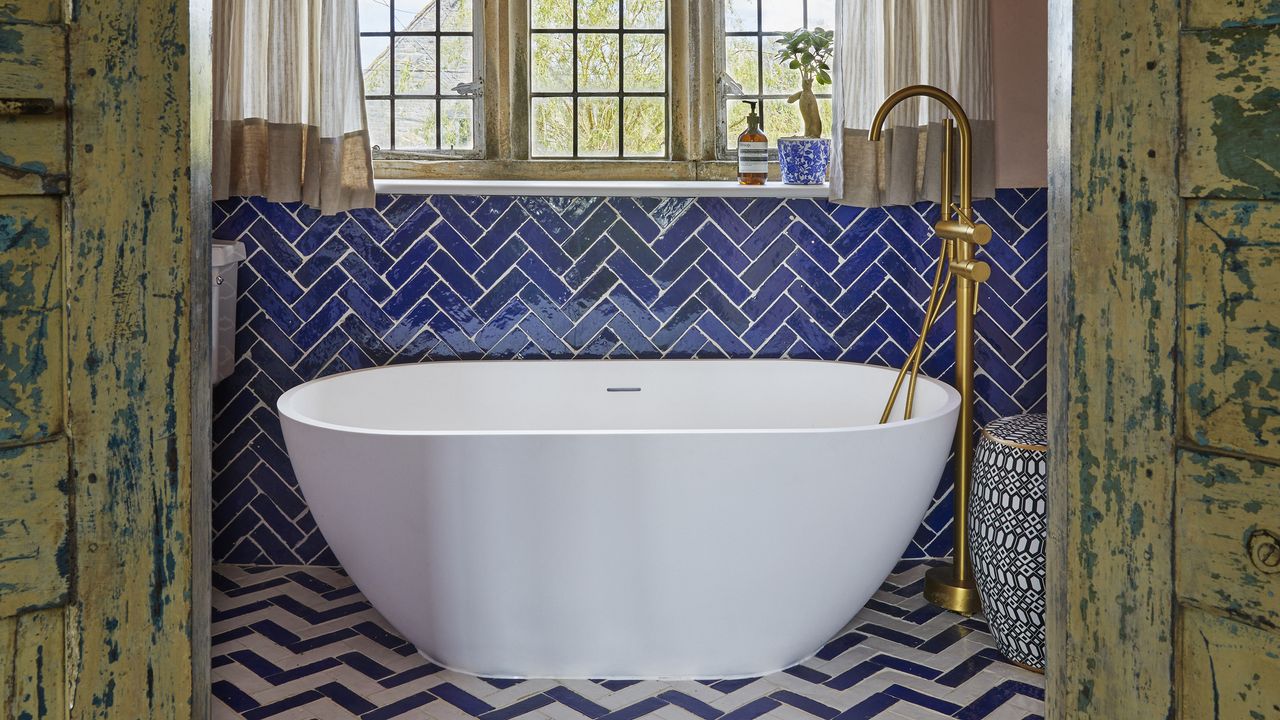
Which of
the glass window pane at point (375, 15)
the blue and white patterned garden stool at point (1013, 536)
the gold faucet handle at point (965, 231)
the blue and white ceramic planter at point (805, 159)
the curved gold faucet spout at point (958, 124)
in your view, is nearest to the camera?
the blue and white patterned garden stool at point (1013, 536)

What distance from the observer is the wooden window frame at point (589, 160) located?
338 centimetres

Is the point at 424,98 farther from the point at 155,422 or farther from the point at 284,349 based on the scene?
the point at 155,422

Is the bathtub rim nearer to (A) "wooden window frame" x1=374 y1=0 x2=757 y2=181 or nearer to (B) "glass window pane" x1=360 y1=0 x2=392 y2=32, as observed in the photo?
(A) "wooden window frame" x1=374 y1=0 x2=757 y2=181

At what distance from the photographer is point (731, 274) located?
10.2 ft

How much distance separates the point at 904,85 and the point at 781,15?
0.63 metres

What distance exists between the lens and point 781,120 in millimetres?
3439

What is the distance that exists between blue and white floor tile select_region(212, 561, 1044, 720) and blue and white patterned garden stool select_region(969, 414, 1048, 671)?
0.09 m

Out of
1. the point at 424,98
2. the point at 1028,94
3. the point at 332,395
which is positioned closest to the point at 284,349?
the point at 332,395

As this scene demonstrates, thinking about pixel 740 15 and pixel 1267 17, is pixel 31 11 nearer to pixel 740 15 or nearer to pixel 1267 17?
pixel 1267 17

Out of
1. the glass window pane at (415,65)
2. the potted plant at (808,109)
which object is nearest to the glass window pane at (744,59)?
the potted plant at (808,109)

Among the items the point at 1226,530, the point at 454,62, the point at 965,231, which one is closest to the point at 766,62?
the point at 454,62

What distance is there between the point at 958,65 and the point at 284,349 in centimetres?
210

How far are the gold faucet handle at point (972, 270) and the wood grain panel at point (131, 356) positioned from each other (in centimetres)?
196

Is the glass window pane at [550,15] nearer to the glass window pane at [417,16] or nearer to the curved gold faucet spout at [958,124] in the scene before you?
the glass window pane at [417,16]
